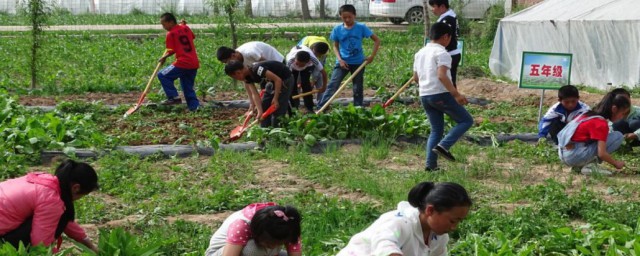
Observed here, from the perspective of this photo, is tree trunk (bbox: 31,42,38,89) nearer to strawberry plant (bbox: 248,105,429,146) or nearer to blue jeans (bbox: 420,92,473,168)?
strawberry plant (bbox: 248,105,429,146)

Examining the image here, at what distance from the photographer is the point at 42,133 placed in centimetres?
898

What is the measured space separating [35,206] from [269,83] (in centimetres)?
504

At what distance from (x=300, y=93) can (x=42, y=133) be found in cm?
361

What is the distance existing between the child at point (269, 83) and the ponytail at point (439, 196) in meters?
5.49

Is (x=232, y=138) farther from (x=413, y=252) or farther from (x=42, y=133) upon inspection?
(x=413, y=252)

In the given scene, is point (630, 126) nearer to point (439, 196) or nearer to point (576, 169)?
point (576, 169)

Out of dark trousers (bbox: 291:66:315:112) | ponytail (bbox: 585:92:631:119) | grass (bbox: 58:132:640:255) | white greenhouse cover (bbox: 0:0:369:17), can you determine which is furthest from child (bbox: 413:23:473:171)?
white greenhouse cover (bbox: 0:0:369:17)

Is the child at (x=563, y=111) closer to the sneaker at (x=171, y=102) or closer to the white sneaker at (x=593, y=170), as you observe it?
the white sneaker at (x=593, y=170)

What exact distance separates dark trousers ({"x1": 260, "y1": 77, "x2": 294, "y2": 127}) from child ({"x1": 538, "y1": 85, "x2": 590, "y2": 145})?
8.56 feet

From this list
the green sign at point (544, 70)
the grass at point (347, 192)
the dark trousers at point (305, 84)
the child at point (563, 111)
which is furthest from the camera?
the dark trousers at point (305, 84)

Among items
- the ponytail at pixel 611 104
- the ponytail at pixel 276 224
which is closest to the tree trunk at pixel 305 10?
the ponytail at pixel 611 104

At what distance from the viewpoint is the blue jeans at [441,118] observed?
820 cm

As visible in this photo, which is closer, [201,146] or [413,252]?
[413,252]

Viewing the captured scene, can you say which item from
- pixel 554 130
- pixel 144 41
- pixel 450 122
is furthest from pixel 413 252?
pixel 144 41
